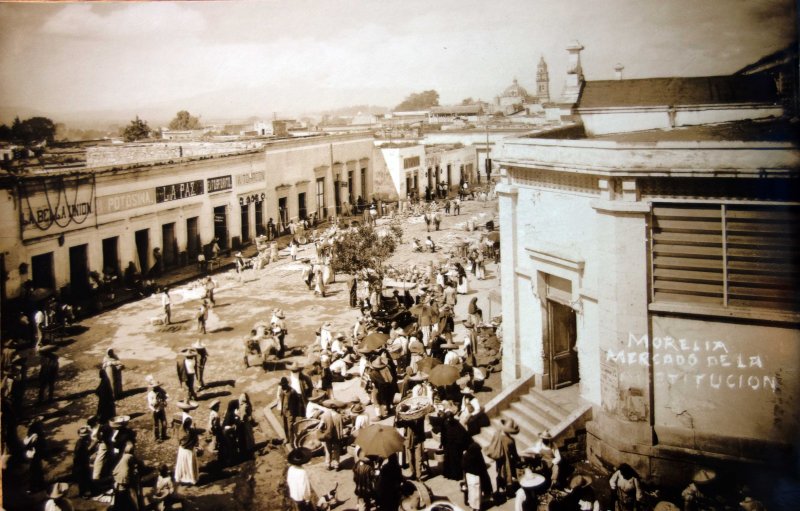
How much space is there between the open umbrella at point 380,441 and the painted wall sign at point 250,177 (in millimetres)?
7852

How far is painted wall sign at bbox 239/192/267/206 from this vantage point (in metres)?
14.3

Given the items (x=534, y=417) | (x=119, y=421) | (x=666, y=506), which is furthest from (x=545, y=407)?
(x=119, y=421)

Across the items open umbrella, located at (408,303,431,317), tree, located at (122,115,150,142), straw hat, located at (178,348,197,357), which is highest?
tree, located at (122,115,150,142)

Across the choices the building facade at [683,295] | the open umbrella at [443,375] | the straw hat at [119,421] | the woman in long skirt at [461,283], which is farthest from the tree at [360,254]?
the building facade at [683,295]

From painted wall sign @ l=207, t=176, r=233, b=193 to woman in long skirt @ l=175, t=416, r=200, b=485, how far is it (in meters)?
5.83

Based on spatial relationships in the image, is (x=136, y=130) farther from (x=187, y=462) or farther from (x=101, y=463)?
(x=187, y=462)

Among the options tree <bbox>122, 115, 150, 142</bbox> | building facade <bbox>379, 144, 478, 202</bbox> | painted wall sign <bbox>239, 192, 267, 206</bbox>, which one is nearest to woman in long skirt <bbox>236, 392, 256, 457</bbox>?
painted wall sign <bbox>239, 192, 267, 206</bbox>

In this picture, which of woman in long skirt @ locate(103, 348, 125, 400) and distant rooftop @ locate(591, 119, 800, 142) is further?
woman in long skirt @ locate(103, 348, 125, 400)

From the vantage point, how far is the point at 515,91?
14.1 metres

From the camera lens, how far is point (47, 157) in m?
10.3

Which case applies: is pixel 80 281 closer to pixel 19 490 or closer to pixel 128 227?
pixel 128 227

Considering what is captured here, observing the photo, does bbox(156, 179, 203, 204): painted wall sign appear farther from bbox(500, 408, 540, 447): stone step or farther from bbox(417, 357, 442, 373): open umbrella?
bbox(500, 408, 540, 447): stone step

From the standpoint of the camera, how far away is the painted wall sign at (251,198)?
1433cm

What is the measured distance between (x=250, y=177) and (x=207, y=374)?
18.1 ft
